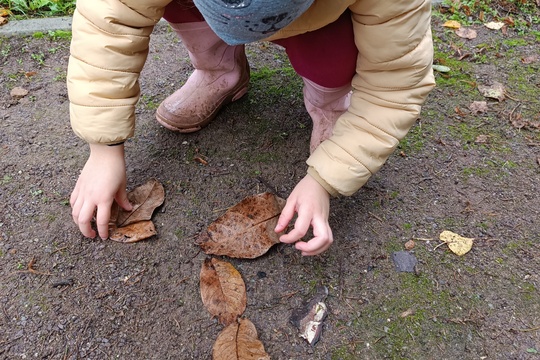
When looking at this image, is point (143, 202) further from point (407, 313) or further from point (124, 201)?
point (407, 313)

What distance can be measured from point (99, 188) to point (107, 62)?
1.09ft

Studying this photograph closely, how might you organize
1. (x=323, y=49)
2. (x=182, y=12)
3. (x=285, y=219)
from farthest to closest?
(x=182, y=12) < (x=323, y=49) < (x=285, y=219)

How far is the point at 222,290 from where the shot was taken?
4.32ft

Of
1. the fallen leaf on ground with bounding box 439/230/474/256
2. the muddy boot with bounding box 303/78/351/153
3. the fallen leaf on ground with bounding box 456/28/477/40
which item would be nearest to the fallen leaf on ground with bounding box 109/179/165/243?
the muddy boot with bounding box 303/78/351/153

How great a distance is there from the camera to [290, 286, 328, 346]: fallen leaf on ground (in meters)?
1.25

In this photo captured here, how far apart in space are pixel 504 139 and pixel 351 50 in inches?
30.8

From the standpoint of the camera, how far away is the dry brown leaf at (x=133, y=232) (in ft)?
4.61

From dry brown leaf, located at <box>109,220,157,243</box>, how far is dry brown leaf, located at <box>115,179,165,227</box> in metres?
0.02

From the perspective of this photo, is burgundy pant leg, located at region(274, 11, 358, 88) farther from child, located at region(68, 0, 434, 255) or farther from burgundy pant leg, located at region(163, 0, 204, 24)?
burgundy pant leg, located at region(163, 0, 204, 24)

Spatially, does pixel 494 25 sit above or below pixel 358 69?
below

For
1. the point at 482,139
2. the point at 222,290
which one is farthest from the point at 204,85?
the point at 482,139

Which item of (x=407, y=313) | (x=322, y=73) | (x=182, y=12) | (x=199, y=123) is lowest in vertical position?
(x=407, y=313)

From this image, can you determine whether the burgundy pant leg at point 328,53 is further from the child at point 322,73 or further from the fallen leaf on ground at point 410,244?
the fallen leaf on ground at point 410,244

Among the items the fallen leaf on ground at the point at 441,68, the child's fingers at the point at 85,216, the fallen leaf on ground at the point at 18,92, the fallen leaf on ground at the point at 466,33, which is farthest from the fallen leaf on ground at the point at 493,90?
the fallen leaf on ground at the point at 18,92
